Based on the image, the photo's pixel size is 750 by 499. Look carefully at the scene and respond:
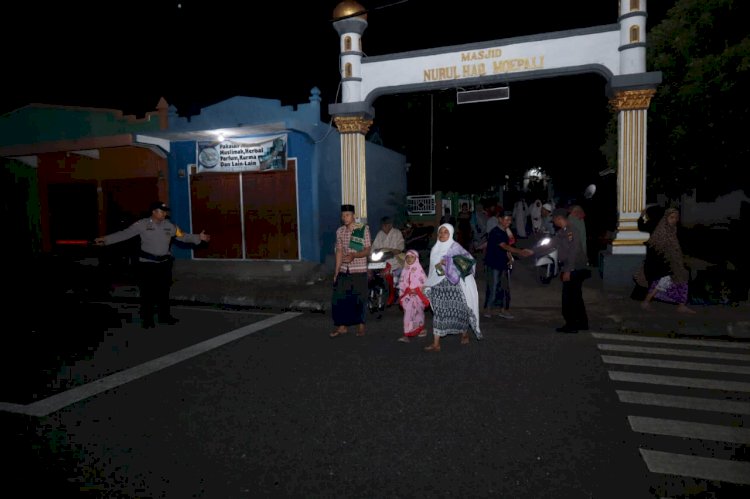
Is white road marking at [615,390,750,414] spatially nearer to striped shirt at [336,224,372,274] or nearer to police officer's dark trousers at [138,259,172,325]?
striped shirt at [336,224,372,274]

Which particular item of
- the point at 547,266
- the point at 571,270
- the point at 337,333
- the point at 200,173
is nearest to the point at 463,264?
the point at 571,270

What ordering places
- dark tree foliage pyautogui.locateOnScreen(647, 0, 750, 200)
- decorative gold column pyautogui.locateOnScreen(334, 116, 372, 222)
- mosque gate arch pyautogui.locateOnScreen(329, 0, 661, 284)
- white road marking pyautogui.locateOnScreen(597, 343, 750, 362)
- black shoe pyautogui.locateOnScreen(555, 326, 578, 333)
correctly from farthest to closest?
decorative gold column pyautogui.locateOnScreen(334, 116, 372, 222)
dark tree foliage pyautogui.locateOnScreen(647, 0, 750, 200)
mosque gate arch pyautogui.locateOnScreen(329, 0, 661, 284)
black shoe pyautogui.locateOnScreen(555, 326, 578, 333)
white road marking pyautogui.locateOnScreen(597, 343, 750, 362)

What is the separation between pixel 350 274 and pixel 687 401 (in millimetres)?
4432

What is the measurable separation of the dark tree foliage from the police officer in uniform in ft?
44.0

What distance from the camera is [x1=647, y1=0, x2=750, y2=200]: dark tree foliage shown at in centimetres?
1273

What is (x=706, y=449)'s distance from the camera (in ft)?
12.4

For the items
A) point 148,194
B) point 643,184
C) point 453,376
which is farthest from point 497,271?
point 148,194

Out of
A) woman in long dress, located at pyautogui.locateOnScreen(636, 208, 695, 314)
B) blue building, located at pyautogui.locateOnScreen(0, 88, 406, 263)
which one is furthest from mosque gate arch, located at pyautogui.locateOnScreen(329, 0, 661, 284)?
woman in long dress, located at pyautogui.locateOnScreen(636, 208, 695, 314)

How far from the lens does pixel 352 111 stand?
12789 millimetres

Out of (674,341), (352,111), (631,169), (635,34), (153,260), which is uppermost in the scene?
(635,34)

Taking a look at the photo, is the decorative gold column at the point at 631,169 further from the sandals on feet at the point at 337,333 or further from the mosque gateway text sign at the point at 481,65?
the sandals on feet at the point at 337,333

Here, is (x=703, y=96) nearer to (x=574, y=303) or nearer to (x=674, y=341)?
(x=674, y=341)

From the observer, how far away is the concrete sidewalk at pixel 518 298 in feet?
26.3

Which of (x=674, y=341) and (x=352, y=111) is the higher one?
(x=352, y=111)
